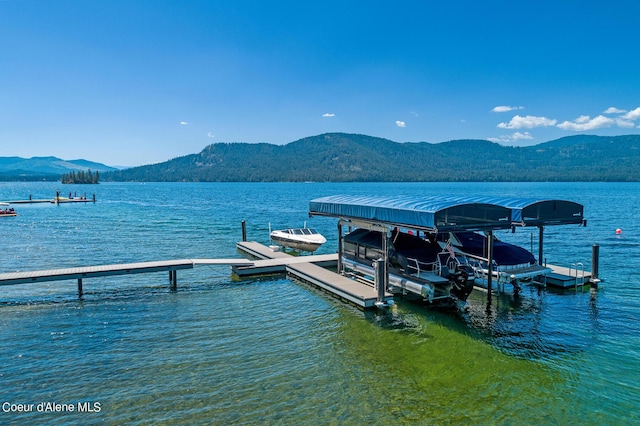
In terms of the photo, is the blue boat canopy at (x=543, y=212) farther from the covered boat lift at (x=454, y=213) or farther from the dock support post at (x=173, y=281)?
the dock support post at (x=173, y=281)

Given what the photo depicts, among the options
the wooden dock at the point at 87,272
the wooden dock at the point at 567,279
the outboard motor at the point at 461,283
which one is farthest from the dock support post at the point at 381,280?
the wooden dock at the point at 567,279

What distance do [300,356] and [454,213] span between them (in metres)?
7.81

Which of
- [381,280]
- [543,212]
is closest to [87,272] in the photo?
[381,280]

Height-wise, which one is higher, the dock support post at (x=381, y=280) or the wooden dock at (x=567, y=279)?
the dock support post at (x=381, y=280)

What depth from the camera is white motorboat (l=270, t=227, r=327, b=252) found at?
103 ft

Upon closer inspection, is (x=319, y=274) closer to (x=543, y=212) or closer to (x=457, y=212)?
(x=457, y=212)

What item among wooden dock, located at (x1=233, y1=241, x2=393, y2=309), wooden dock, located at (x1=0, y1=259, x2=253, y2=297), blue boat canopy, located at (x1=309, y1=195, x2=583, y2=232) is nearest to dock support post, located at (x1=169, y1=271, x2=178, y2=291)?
wooden dock, located at (x1=0, y1=259, x2=253, y2=297)

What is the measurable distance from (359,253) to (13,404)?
15393 mm

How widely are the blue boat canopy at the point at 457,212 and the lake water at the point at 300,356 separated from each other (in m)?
3.71

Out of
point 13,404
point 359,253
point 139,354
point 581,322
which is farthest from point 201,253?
point 581,322

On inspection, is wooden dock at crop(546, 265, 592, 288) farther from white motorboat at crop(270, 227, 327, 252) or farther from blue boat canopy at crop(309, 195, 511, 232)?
white motorboat at crop(270, 227, 327, 252)

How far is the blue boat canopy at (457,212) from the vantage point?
15.6m

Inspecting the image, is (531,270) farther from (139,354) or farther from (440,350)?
(139,354)

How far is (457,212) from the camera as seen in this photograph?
1588cm
